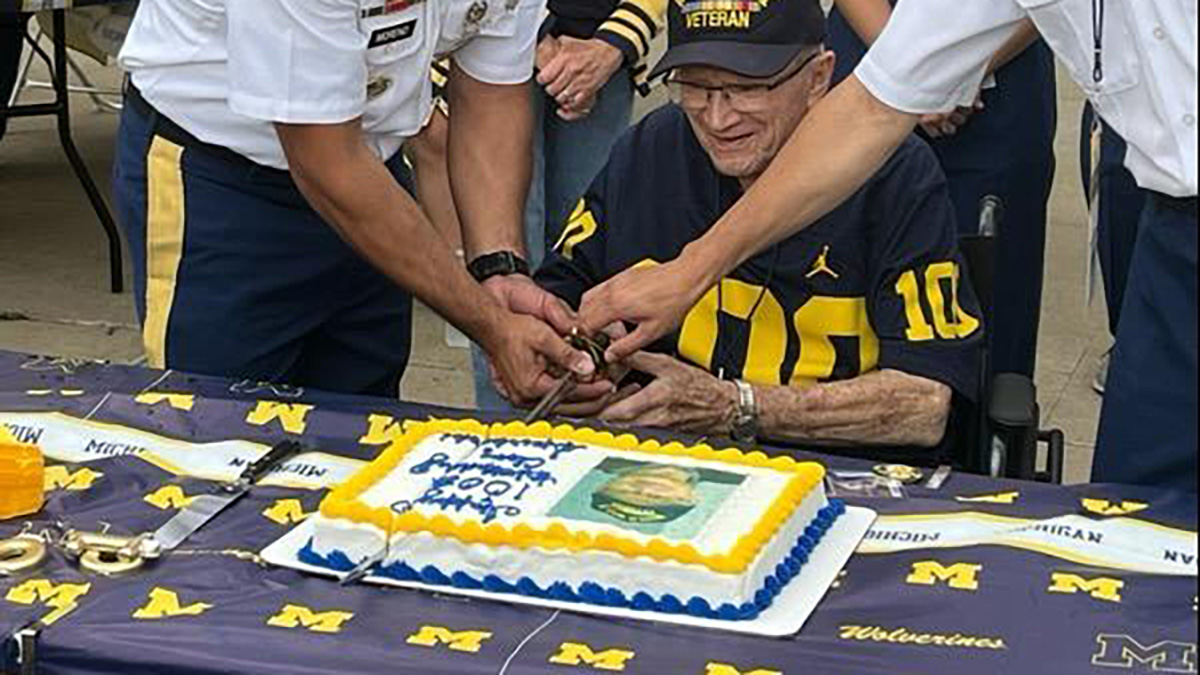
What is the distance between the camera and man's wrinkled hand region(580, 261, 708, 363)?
2.76m

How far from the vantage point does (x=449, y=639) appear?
6.10 feet

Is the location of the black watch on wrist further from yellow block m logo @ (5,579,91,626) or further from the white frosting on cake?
yellow block m logo @ (5,579,91,626)

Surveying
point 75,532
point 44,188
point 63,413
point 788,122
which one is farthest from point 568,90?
point 44,188

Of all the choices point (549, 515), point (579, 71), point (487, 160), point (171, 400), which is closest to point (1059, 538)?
point (549, 515)

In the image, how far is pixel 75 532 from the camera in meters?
2.11

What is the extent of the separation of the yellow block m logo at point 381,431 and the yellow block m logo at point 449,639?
52 cm

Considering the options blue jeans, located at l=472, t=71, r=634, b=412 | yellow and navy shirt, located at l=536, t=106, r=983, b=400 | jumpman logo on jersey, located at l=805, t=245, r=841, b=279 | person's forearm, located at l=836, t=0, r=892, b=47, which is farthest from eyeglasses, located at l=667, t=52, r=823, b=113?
blue jeans, located at l=472, t=71, r=634, b=412

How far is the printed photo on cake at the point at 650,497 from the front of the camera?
1.97 meters

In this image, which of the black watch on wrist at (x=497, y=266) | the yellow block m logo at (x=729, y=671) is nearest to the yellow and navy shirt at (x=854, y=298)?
the black watch on wrist at (x=497, y=266)

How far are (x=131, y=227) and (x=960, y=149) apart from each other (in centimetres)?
148

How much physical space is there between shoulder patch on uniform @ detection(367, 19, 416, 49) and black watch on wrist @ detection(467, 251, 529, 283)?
0.42 meters

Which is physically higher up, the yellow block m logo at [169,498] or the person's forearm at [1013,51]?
the person's forearm at [1013,51]

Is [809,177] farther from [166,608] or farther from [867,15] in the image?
[166,608]

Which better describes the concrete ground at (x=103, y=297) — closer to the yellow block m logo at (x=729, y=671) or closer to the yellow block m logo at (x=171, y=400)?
the yellow block m logo at (x=171, y=400)
